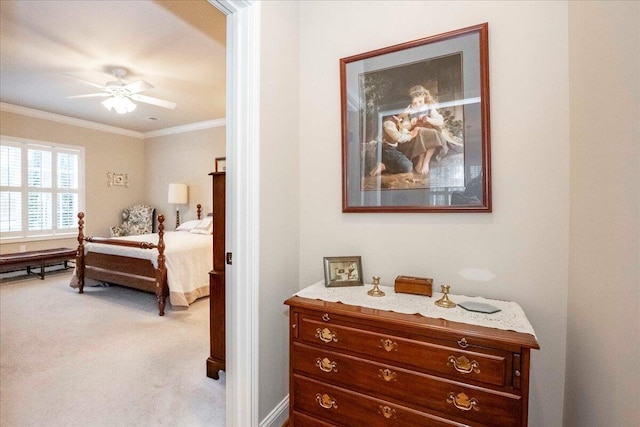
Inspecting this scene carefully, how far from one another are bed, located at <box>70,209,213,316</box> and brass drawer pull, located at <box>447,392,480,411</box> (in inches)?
120

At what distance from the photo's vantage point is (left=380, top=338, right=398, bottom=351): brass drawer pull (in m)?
1.09

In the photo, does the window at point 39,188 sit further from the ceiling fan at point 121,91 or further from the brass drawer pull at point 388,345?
the brass drawer pull at point 388,345

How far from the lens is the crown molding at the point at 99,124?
4.68 metres

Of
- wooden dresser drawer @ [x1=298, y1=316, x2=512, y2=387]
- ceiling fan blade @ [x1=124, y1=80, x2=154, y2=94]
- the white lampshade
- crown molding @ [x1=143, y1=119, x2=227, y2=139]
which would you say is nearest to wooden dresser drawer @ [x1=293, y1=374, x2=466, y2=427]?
wooden dresser drawer @ [x1=298, y1=316, x2=512, y2=387]

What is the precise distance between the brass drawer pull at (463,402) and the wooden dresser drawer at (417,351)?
0.21 ft

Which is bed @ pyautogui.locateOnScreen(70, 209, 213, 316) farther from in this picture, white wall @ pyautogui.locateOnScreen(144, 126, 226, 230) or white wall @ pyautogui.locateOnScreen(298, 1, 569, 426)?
white wall @ pyautogui.locateOnScreen(298, 1, 569, 426)

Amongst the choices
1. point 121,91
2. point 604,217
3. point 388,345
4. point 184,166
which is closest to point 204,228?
point 184,166

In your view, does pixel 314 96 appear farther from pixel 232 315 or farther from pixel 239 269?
pixel 232 315

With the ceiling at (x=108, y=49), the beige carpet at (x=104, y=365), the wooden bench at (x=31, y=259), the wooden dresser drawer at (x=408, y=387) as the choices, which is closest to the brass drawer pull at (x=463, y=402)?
the wooden dresser drawer at (x=408, y=387)

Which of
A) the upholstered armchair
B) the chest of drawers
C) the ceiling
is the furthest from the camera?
the upholstered armchair

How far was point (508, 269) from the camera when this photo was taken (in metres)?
1.29

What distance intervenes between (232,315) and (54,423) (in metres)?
1.26

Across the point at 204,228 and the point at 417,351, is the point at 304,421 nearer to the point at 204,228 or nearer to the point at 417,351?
the point at 417,351

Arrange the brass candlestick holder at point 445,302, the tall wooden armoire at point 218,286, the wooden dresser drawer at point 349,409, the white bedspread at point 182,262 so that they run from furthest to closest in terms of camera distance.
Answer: the white bedspread at point 182,262 → the tall wooden armoire at point 218,286 → the brass candlestick holder at point 445,302 → the wooden dresser drawer at point 349,409
